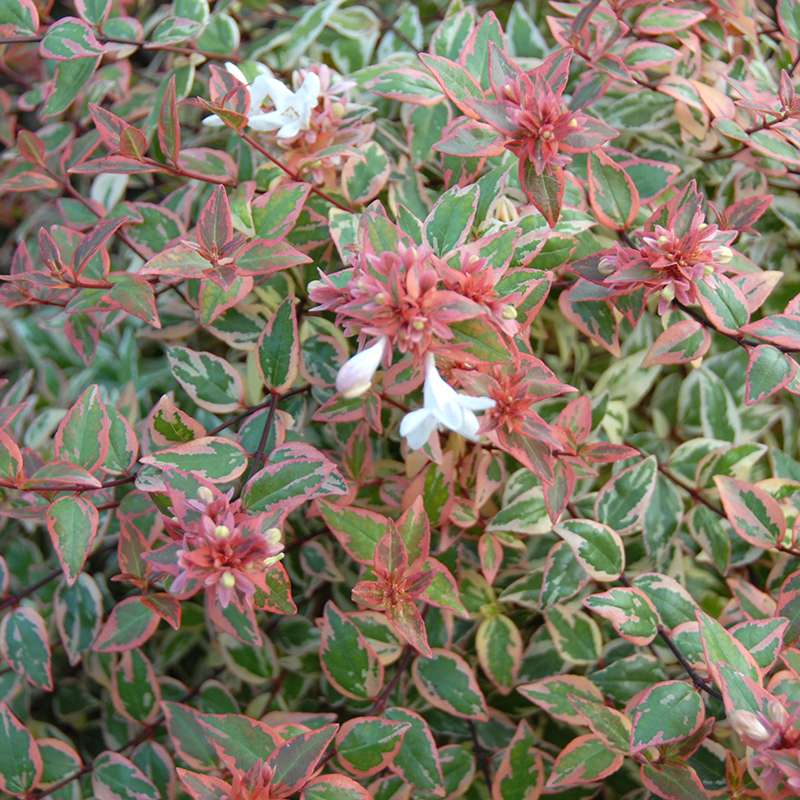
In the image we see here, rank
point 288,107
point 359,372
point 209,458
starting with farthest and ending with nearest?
point 288,107 < point 209,458 < point 359,372

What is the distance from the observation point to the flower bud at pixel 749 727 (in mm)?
809

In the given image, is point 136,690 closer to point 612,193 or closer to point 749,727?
point 749,727

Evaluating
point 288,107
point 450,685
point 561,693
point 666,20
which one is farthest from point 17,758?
point 666,20

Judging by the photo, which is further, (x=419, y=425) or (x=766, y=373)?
(x=766, y=373)

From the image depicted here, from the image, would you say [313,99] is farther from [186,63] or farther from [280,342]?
[186,63]

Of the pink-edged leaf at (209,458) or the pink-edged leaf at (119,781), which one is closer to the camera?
the pink-edged leaf at (209,458)

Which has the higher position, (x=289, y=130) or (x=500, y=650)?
(x=289, y=130)

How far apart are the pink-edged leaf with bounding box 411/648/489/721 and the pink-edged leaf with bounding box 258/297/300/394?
408 millimetres

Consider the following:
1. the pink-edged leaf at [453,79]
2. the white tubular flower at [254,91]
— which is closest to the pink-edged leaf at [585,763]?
the pink-edged leaf at [453,79]

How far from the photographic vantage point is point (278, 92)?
3.64 ft

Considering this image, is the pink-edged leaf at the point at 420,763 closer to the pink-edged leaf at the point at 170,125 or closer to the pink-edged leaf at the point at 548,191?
the pink-edged leaf at the point at 548,191

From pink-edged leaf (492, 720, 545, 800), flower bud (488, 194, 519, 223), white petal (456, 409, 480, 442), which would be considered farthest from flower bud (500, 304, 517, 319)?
pink-edged leaf (492, 720, 545, 800)

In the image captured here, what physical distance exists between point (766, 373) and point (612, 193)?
12.7 inches

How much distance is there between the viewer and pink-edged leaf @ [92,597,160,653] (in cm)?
110
